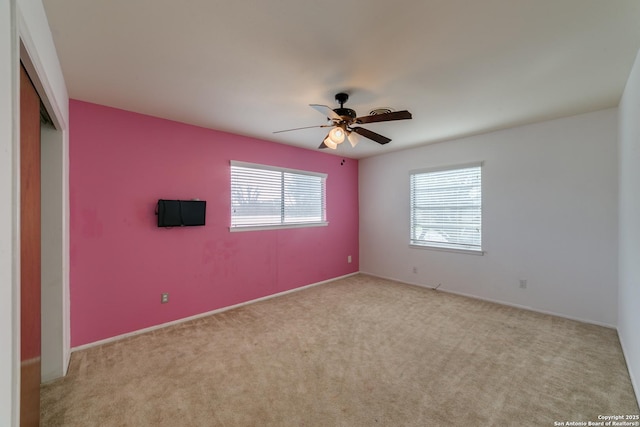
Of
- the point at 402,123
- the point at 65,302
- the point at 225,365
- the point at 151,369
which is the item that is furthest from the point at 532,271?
the point at 65,302

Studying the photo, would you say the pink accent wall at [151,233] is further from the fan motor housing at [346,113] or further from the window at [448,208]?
the window at [448,208]

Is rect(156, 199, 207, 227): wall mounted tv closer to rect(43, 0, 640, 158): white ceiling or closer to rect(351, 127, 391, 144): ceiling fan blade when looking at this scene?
rect(43, 0, 640, 158): white ceiling

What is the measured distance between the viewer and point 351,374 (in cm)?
222

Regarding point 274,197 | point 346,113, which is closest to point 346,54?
point 346,113

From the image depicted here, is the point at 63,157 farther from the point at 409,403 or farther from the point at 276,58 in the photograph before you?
the point at 409,403

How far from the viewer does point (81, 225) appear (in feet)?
8.73

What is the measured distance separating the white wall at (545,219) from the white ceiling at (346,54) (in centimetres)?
48

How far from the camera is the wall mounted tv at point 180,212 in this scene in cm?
307

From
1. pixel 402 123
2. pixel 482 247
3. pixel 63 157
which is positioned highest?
pixel 402 123

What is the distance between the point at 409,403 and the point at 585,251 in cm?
292

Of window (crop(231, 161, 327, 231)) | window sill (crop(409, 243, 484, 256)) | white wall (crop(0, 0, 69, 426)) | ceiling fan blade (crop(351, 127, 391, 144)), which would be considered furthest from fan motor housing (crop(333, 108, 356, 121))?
window sill (crop(409, 243, 484, 256))

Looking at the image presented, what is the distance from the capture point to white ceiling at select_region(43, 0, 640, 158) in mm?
1519

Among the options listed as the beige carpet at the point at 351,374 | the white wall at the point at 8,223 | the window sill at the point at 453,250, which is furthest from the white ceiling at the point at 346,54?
the beige carpet at the point at 351,374

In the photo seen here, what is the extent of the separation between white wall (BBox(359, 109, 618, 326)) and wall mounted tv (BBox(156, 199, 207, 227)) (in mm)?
3538
